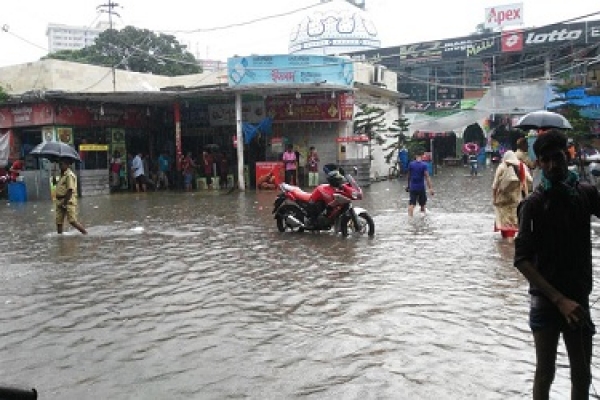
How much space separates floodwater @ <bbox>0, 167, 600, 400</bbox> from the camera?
12.8 feet

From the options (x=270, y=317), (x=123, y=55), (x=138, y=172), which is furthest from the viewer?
(x=123, y=55)

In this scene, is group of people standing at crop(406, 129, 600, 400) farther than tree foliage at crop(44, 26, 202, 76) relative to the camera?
No

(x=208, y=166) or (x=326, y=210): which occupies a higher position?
(x=208, y=166)

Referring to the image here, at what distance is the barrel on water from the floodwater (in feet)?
34.6

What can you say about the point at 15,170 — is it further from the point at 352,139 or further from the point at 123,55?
the point at 123,55

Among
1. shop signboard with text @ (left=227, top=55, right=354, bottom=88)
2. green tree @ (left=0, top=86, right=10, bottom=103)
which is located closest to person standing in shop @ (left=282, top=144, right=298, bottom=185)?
shop signboard with text @ (left=227, top=55, right=354, bottom=88)

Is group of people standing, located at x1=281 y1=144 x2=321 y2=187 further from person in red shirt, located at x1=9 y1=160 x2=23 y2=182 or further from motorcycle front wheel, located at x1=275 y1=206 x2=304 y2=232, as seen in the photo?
motorcycle front wheel, located at x1=275 y1=206 x2=304 y2=232

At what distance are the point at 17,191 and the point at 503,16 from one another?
3529 centimetres

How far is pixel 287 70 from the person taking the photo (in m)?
21.3

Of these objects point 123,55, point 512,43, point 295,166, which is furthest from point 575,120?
point 123,55

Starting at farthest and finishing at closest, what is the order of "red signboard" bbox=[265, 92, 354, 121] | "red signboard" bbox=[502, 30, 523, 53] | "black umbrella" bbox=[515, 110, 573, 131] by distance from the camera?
"red signboard" bbox=[502, 30, 523, 53] → "red signboard" bbox=[265, 92, 354, 121] → "black umbrella" bbox=[515, 110, 573, 131]

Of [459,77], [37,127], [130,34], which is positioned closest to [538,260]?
[37,127]

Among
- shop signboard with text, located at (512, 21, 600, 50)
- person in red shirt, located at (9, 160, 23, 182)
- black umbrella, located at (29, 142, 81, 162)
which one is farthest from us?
shop signboard with text, located at (512, 21, 600, 50)

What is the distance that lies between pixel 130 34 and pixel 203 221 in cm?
3605
